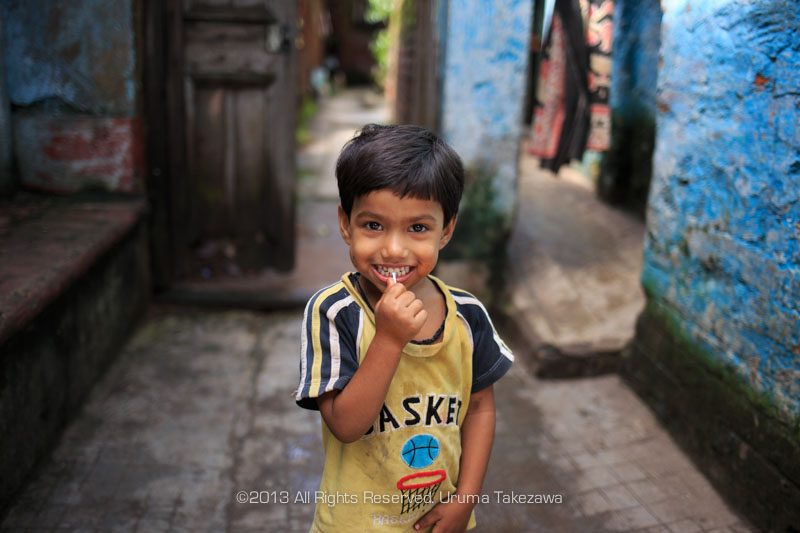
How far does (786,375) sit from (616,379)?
1309 millimetres

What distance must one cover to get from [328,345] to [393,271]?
7.9 inches

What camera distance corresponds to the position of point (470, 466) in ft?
5.06

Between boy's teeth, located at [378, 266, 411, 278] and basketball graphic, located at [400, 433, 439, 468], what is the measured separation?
1.20ft

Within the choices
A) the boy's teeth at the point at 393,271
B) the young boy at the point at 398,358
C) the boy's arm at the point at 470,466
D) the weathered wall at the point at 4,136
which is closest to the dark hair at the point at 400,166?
the young boy at the point at 398,358

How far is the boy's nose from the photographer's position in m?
1.32

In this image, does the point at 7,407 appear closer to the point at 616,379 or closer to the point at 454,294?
the point at 454,294

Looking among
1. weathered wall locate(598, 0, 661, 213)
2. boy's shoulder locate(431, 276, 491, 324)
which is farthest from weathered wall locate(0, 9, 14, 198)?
weathered wall locate(598, 0, 661, 213)

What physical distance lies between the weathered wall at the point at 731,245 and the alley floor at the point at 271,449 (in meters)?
0.25

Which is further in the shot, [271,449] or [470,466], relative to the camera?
[271,449]

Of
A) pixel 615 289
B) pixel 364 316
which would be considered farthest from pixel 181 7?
pixel 364 316

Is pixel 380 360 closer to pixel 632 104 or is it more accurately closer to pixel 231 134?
pixel 231 134

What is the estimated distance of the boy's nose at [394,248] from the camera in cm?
132

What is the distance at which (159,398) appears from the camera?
312 centimetres

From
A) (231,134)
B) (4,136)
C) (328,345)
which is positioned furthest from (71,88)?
(328,345)
